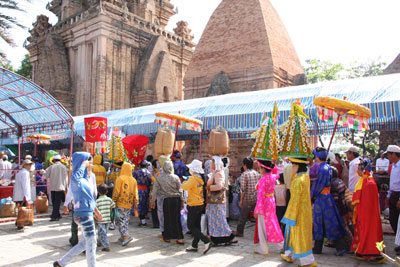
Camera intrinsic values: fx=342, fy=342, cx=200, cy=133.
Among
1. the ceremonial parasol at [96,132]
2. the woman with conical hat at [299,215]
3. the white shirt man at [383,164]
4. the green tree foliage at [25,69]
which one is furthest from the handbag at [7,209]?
the green tree foliage at [25,69]

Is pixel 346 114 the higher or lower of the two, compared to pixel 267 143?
higher

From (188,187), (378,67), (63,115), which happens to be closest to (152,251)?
(188,187)

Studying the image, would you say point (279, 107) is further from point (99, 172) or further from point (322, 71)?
point (322, 71)

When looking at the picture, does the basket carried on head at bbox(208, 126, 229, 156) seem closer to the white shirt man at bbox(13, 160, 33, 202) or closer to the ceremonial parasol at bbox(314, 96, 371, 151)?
the ceremonial parasol at bbox(314, 96, 371, 151)

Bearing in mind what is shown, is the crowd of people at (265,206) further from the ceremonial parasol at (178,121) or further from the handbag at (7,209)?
the handbag at (7,209)

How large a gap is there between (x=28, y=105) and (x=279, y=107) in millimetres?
7924

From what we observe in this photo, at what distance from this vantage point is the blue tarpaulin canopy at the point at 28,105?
9.21 meters

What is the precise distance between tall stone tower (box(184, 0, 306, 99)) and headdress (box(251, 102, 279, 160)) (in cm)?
991

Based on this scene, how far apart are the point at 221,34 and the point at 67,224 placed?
13.0 meters

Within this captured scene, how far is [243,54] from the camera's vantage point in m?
16.5

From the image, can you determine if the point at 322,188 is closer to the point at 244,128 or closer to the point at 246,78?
the point at 244,128

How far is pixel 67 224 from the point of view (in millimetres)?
7359

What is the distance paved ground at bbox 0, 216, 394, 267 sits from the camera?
468 centimetres

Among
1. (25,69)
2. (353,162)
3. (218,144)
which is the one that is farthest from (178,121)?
(25,69)
